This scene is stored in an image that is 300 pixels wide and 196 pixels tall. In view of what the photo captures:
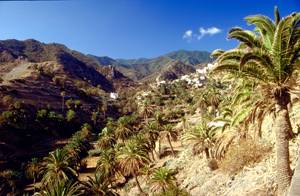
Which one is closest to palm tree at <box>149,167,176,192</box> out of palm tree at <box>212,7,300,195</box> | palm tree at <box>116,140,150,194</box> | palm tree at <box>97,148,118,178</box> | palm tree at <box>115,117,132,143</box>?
palm tree at <box>116,140,150,194</box>

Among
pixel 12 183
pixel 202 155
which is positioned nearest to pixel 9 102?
pixel 12 183

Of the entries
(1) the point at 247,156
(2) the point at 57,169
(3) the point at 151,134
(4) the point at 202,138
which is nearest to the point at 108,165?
(2) the point at 57,169

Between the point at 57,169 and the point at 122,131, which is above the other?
the point at 122,131

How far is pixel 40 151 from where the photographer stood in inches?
1868

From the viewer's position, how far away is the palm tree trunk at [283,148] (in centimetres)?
660

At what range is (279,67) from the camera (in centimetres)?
666

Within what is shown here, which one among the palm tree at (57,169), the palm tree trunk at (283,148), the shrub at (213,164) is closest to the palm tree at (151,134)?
the palm tree at (57,169)

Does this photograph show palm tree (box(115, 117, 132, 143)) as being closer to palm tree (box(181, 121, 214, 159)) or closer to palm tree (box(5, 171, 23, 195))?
palm tree (box(5, 171, 23, 195))

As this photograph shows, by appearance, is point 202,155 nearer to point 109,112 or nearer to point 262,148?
point 262,148

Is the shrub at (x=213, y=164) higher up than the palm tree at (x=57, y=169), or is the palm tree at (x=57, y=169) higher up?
the shrub at (x=213, y=164)

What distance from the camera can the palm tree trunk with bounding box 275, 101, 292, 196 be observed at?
660cm

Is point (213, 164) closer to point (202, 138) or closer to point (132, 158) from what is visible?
point (202, 138)

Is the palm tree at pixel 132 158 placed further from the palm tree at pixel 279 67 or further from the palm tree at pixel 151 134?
the palm tree at pixel 279 67

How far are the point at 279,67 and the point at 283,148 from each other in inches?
139
